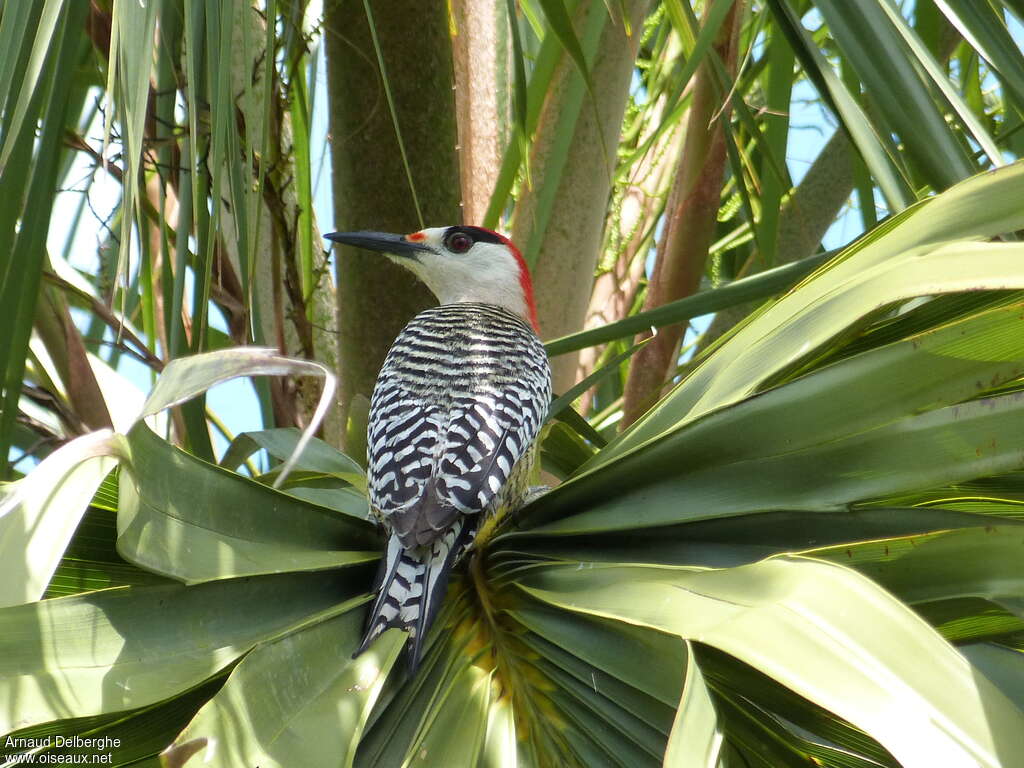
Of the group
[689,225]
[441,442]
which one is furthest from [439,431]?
[689,225]

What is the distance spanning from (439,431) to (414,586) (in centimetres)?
67

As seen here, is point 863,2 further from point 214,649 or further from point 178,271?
point 214,649

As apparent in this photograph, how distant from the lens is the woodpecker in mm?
1700

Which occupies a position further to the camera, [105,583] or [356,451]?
[356,451]

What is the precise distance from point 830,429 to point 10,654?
894 mm

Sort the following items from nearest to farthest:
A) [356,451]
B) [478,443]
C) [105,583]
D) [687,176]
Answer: [105,583] → [478,443] → [356,451] → [687,176]

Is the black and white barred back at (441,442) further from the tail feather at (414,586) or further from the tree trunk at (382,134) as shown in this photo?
the tree trunk at (382,134)

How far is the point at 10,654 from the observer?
109 cm

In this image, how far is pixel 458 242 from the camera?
337 cm

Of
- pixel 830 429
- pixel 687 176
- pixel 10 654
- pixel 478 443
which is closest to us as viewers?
pixel 10 654

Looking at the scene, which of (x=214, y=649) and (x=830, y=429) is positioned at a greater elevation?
(x=830, y=429)

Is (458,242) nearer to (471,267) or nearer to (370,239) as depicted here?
(471,267)

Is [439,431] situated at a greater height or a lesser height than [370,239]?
lesser

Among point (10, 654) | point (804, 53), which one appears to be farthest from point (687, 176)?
point (10, 654)
